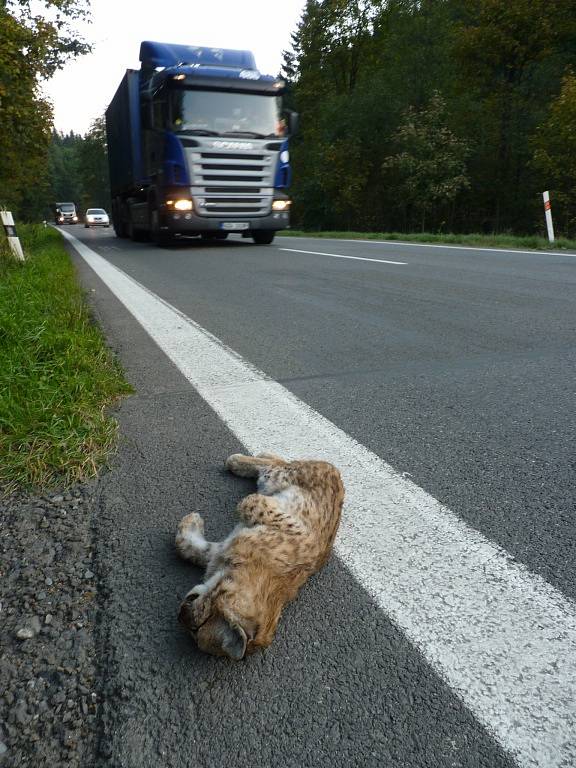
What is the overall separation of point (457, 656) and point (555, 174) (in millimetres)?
24432

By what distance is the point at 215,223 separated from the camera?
→ 13.9 m

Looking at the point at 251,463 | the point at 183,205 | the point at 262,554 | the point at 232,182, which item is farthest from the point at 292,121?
the point at 262,554

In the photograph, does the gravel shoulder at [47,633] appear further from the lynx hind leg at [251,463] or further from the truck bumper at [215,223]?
the truck bumper at [215,223]

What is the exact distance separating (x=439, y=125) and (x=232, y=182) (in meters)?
18.6

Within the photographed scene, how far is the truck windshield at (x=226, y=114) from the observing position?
42.3 feet

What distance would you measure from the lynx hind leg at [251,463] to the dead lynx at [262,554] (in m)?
0.01

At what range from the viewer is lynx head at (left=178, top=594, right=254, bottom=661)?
1.37 m

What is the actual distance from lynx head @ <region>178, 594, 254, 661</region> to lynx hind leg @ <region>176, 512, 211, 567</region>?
28 cm

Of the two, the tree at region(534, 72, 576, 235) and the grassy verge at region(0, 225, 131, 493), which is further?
the tree at region(534, 72, 576, 235)

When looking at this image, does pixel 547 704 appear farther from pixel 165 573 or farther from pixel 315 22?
pixel 315 22

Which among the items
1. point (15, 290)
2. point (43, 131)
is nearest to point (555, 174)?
point (43, 131)

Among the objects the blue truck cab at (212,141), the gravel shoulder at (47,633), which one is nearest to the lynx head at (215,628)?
the gravel shoulder at (47,633)

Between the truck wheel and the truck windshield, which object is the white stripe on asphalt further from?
the truck wheel

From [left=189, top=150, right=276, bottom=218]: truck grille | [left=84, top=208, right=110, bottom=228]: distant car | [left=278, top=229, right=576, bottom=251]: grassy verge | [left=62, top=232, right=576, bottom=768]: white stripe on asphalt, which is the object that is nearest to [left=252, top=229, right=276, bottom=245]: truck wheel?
[left=189, top=150, right=276, bottom=218]: truck grille
